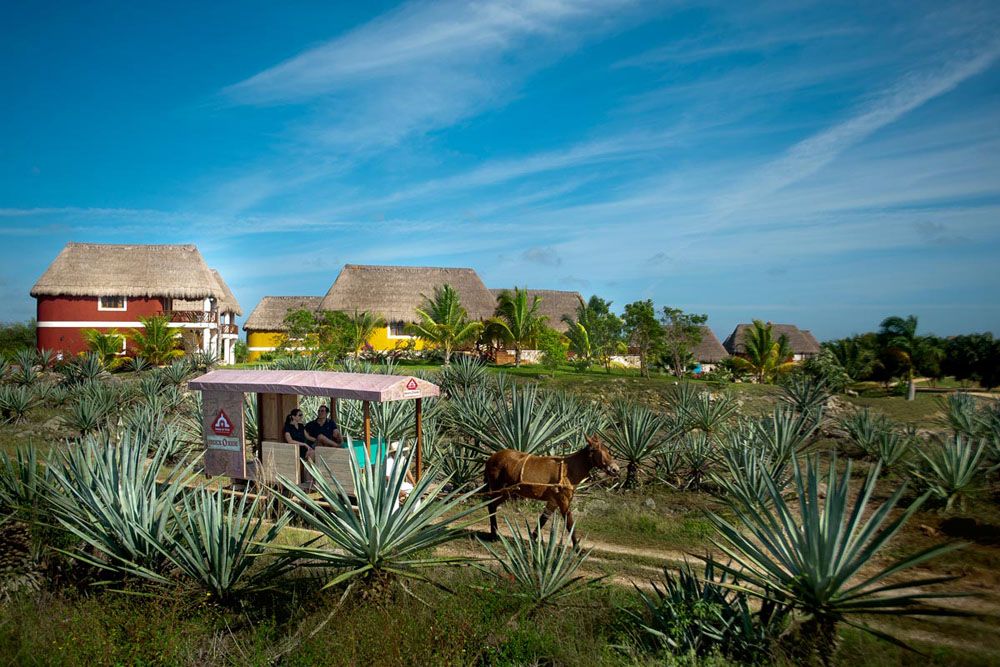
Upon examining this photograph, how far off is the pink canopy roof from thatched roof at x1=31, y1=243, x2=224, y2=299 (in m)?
32.8

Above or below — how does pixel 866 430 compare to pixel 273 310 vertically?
below

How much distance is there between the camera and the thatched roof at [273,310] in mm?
45938

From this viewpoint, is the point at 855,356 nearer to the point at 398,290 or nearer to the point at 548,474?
the point at 398,290

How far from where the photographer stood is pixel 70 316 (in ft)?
123

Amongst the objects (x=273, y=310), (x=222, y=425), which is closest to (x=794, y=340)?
(x=273, y=310)

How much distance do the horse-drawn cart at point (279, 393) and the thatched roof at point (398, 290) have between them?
3156 centimetres

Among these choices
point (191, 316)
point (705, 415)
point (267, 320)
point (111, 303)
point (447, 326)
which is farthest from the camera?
point (267, 320)

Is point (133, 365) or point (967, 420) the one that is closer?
point (967, 420)

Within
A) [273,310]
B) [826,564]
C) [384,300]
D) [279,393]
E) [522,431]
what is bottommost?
[522,431]

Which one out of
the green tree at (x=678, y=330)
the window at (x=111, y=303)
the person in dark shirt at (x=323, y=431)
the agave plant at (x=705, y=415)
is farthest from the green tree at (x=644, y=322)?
the window at (x=111, y=303)

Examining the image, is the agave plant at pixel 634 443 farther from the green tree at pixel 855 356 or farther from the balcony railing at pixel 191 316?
the balcony railing at pixel 191 316

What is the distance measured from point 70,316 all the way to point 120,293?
3206 millimetres

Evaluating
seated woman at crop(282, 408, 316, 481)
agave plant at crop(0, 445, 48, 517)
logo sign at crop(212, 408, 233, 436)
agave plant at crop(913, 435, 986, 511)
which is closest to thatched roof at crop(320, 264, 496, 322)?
seated woman at crop(282, 408, 316, 481)

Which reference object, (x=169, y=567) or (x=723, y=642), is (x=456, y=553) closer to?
(x=169, y=567)
